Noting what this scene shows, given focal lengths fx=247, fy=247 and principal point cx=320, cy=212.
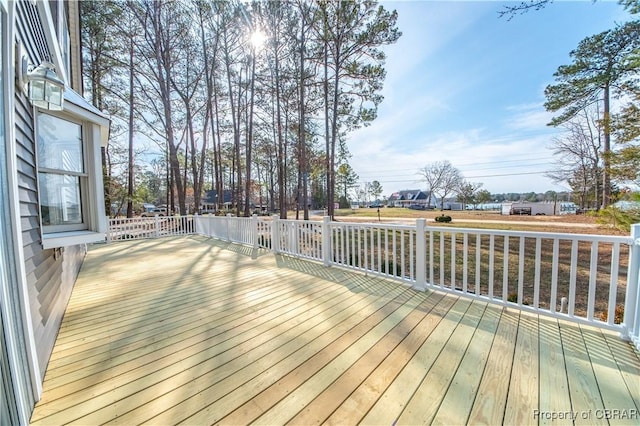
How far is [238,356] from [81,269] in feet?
14.7

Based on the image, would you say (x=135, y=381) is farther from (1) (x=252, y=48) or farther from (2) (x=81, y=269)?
(1) (x=252, y=48)

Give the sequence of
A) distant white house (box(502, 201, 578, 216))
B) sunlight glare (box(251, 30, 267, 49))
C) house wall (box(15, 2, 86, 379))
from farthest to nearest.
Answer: distant white house (box(502, 201, 578, 216)), sunlight glare (box(251, 30, 267, 49)), house wall (box(15, 2, 86, 379))

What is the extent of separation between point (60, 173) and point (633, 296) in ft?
16.3

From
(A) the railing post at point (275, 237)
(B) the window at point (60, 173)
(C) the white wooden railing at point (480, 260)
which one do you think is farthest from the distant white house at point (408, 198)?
(B) the window at point (60, 173)

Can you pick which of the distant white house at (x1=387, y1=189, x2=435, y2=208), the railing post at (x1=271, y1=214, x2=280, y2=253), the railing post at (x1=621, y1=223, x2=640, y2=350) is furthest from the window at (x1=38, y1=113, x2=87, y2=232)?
the distant white house at (x1=387, y1=189, x2=435, y2=208)

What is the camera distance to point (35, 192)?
6.11ft

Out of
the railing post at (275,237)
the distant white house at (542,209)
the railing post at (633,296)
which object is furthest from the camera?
the distant white house at (542,209)

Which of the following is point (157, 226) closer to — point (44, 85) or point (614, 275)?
point (44, 85)

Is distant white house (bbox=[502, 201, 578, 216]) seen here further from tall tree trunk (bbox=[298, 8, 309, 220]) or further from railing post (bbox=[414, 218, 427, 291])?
railing post (bbox=[414, 218, 427, 291])

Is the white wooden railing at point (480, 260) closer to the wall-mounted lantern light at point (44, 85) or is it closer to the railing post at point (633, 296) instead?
the railing post at point (633, 296)

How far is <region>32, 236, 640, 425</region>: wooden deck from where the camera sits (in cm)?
130

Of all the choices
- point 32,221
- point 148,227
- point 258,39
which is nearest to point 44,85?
point 32,221

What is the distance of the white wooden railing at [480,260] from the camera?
198 cm

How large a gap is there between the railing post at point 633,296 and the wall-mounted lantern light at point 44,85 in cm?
421
